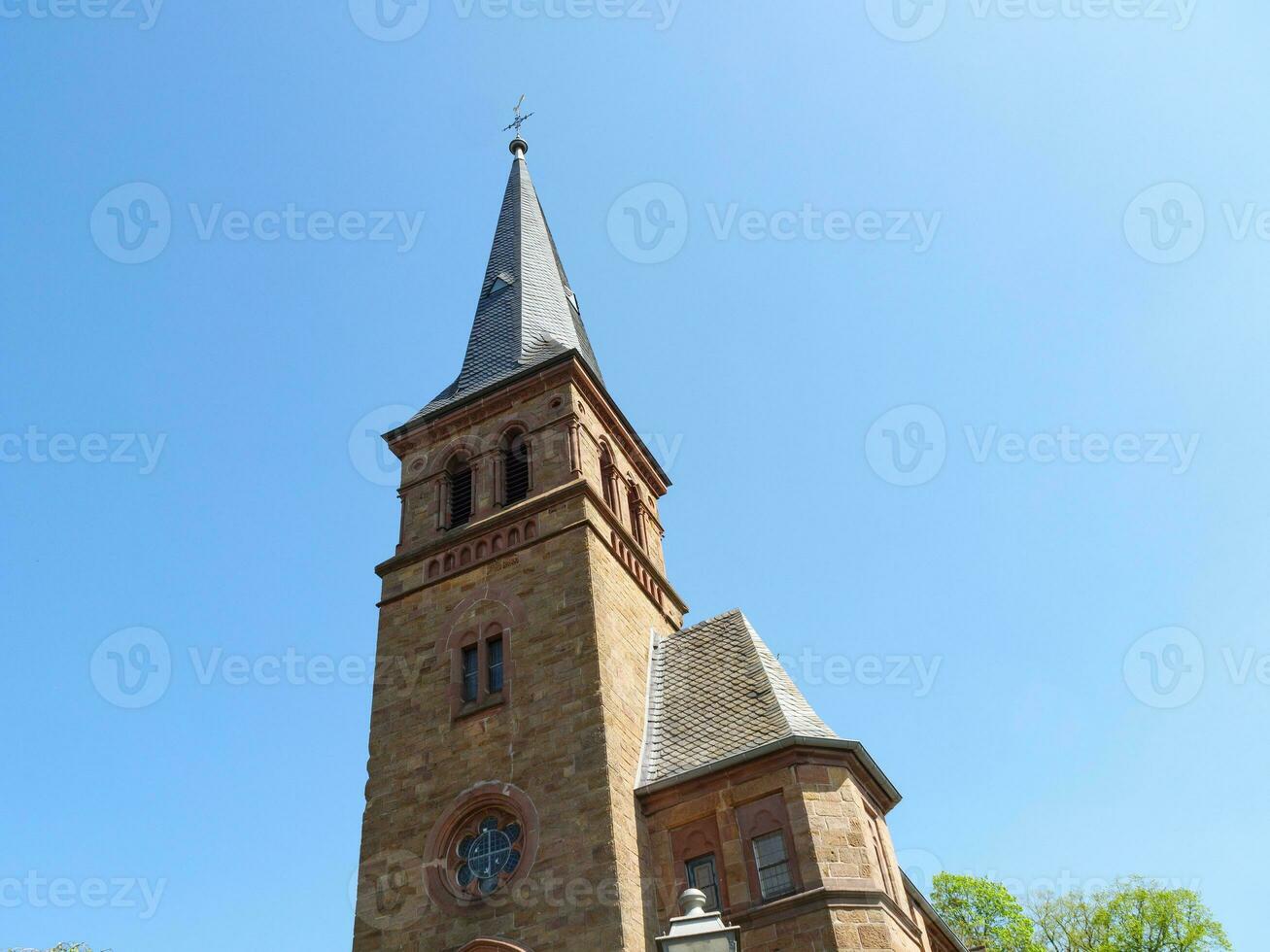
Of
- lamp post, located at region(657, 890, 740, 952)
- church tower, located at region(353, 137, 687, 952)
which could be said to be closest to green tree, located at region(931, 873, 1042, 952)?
church tower, located at region(353, 137, 687, 952)

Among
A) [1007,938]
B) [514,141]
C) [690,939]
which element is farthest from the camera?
[514,141]

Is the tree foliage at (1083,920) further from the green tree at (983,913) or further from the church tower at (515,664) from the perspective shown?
the church tower at (515,664)

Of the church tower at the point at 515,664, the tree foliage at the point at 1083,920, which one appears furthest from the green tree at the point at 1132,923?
the church tower at the point at 515,664

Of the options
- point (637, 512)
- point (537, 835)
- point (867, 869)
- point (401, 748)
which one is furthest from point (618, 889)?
point (637, 512)

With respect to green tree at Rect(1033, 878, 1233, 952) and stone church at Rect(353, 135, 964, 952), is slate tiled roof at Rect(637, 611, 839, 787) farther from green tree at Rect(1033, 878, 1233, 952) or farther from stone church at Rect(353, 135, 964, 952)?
green tree at Rect(1033, 878, 1233, 952)

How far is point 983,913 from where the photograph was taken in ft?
118

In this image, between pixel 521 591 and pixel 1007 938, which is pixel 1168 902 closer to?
pixel 1007 938

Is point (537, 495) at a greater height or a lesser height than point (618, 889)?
greater

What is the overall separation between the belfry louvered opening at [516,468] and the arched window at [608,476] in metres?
1.74

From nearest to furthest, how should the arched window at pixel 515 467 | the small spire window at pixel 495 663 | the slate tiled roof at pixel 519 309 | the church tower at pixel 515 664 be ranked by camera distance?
1. the church tower at pixel 515 664
2. the small spire window at pixel 495 663
3. the arched window at pixel 515 467
4. the slate tiled roof at pixel 519 309

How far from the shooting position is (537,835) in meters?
17.2

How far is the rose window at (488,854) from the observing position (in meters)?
17.4

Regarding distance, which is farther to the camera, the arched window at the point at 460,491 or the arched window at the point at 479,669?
the arched window at the point at 460,491

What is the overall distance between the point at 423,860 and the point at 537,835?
2295 millimetres
